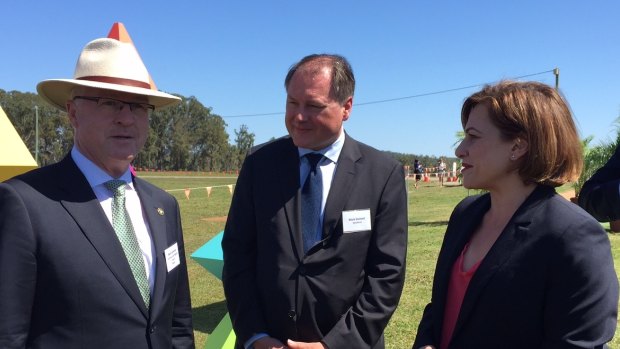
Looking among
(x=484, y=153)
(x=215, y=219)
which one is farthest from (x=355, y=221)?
(x=215, y=219)

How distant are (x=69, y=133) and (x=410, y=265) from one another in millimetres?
81237

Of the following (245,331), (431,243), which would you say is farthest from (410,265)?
(245,331)

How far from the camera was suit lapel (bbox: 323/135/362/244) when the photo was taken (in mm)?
2480

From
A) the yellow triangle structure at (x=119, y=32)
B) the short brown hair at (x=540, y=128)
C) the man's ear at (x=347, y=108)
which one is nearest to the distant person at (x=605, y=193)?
the short brown hair at (x=540, y=128)

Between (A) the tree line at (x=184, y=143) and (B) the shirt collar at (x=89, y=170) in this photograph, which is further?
(A) the tree line at (x=184, y=143)

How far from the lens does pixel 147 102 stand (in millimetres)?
2203

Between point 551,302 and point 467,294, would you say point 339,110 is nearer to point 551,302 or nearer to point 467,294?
point 467,294

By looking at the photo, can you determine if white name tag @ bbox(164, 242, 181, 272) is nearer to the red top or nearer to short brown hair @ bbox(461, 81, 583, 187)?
the red top

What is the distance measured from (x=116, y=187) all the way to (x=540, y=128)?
180 cm

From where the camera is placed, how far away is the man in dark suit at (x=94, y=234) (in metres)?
1.77

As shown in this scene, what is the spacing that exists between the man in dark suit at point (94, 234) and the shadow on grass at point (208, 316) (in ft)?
13.0

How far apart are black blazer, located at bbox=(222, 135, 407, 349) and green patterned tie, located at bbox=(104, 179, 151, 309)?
1.91 feet

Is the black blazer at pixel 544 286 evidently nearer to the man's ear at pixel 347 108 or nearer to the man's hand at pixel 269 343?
the man's hand at pixel 269 343

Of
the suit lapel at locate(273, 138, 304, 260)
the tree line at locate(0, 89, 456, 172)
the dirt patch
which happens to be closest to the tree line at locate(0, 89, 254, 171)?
the tree line at locate(0, 89, 456, 172)
